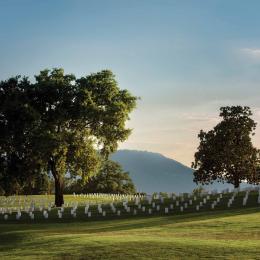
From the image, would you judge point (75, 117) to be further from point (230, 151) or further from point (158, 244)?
point (158, 244)

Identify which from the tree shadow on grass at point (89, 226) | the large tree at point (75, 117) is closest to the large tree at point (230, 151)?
the large tree at point (75, 117)

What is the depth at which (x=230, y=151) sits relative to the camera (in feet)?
236

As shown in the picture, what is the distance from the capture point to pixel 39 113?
60625 millimetres

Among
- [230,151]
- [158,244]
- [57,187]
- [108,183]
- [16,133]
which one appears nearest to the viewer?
[158,244]

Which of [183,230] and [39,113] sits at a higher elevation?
[39,113]

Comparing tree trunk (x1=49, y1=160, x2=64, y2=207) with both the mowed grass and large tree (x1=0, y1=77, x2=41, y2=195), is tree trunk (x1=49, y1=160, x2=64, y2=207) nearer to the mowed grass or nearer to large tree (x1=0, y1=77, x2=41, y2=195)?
large tree (x1=0, y1=77, x2=41, y2=195)

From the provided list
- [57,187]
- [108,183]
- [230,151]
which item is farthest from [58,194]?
[108,183]

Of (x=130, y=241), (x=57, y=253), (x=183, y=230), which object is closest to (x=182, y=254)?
(x=130, y=241)

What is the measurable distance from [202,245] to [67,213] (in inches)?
1000

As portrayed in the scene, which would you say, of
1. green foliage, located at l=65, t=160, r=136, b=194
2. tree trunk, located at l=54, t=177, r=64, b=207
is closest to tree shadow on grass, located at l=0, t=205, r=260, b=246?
tree trunk, located at l=54, t=177, r=64, b=207

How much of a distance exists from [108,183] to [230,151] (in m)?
43.7

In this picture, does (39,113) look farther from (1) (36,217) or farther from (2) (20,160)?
(1) (36,217)

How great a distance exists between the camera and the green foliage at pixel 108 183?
108 m

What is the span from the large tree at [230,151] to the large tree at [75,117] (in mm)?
13302
